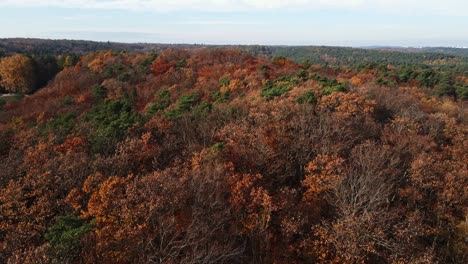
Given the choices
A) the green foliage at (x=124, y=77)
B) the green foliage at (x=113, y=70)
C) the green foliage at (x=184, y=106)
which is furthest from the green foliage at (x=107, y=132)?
the green foliage at (x=113, y=70)

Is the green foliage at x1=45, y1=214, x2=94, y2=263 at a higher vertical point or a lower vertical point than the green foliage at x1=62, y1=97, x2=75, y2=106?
higher

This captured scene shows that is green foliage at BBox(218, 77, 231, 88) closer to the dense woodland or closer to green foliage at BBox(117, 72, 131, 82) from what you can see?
the dense woodland

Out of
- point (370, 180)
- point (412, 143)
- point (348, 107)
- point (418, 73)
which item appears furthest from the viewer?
point (418, 73)

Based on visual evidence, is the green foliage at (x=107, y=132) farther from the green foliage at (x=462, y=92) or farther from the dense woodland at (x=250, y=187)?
the green foliage at (x=462, y=92)

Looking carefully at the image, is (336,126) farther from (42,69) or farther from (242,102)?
(42,69)

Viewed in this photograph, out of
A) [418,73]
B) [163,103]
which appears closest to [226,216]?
[163,103]

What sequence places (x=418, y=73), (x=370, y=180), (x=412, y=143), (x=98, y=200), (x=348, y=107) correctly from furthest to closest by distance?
1. (x=418, y=73)
2. (x=348, y=107)
3. (x=412, y=143)
4. (x=370, y=180)
5. (x=98, y=200)

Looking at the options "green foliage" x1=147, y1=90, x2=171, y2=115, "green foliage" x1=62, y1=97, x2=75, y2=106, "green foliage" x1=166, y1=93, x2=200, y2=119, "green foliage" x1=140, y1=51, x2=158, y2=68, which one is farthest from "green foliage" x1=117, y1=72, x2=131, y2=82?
"green foliage" x1=166, y1=93, x2=200, y2=119
